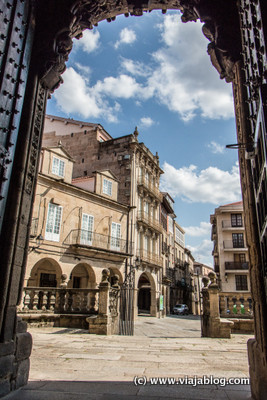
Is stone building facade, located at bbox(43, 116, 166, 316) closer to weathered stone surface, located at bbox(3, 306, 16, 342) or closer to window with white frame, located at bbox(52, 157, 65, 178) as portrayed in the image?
window with white frame, located at bbox(52, 157, 65, 178)

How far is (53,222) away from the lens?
19.0m

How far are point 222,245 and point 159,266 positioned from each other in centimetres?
1186

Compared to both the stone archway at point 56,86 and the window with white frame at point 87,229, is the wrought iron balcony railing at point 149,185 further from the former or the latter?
the stone archway at point 56,86

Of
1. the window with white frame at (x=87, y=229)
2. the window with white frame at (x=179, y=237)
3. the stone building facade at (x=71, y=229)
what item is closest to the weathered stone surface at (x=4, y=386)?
the stone building facade at (x=71, y=229)

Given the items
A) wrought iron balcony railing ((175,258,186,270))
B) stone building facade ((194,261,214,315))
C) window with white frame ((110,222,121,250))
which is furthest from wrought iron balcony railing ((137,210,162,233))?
stone building facade ((194,261,214,315))

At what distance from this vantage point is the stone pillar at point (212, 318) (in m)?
9.17

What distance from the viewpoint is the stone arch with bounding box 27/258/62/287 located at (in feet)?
62.2

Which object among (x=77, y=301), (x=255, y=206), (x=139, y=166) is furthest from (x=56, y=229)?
(x=255, y=206)

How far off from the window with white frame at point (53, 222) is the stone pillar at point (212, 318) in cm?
1126

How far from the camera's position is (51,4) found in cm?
492

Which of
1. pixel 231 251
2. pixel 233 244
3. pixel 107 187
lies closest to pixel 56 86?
pixel 107 187

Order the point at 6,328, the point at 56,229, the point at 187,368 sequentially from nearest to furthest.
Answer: the point at 6,328 < the point at 187,368 < the point at 56,229

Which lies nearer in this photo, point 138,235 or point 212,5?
point 212,5

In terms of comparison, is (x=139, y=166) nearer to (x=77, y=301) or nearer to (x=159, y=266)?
(x=159, y=266)
